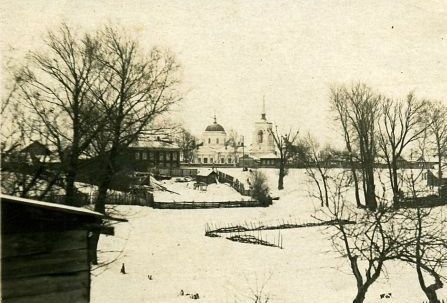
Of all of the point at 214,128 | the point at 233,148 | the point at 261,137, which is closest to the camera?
the point at 261,137

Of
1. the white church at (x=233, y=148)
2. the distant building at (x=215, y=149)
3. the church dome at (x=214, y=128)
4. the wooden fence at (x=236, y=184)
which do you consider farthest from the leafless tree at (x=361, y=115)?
the church dome at (x=214, y=128)

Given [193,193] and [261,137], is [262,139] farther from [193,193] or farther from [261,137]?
[193,193]

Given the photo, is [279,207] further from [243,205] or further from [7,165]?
[7,165]

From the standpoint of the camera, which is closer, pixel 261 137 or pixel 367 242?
pixel 367 242

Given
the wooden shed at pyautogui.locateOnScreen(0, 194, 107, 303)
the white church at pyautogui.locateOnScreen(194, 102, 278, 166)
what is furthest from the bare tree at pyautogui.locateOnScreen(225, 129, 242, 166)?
the wooden shed at pyautogui.locateOnScreen(0, 194, 107, 303)

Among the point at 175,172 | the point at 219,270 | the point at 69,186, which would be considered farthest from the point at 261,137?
the point at 69,186

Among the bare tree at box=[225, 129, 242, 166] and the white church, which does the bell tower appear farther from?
the bare tree at box=[225, 129, 242, 166]
